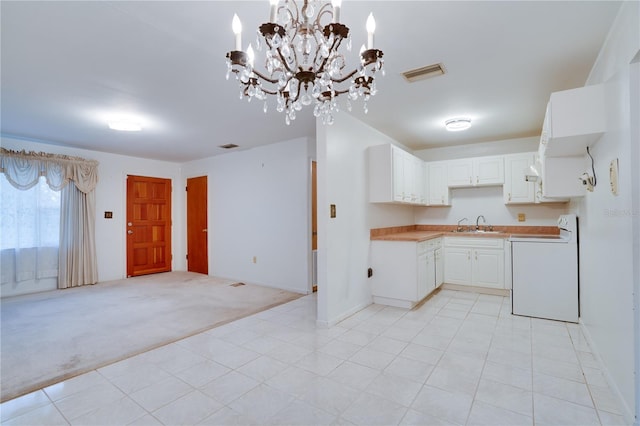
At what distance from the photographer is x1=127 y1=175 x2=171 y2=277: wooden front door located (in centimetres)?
604

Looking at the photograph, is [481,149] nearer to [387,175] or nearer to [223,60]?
[387,175]

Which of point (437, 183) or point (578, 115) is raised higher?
point (578, 115)

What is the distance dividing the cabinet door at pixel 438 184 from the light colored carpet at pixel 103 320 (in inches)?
111

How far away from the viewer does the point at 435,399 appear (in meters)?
1.95

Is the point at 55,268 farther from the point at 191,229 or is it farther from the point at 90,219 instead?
the point at 191,229

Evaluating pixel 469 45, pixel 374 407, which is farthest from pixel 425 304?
pixel 469 45

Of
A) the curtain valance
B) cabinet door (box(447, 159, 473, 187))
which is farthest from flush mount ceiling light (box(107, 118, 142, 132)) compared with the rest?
cabinet door (box(447, 159, 473, 187))

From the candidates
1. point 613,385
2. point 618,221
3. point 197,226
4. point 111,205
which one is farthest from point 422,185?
point 111,205

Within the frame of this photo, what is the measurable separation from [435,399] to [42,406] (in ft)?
8.14

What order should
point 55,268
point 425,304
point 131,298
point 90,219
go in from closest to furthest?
point 425,304
point 131,298
point 55,268
point 90,219

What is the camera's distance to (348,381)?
85.4 inches

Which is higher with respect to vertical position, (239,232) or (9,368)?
(239,232)

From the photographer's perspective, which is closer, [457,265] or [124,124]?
[124,124]

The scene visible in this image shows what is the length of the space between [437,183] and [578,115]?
3.00 m
